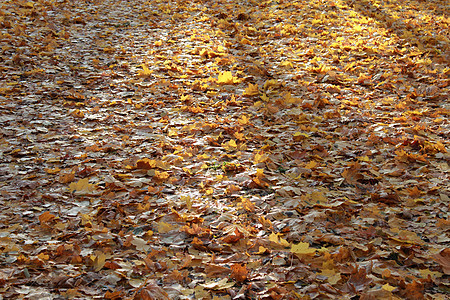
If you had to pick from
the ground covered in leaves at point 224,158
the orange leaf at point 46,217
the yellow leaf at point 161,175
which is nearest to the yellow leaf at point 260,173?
the ground covered in leaves at point 224,158

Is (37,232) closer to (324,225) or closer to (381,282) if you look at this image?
(324,225)

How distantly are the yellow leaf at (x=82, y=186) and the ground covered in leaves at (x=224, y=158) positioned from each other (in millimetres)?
12

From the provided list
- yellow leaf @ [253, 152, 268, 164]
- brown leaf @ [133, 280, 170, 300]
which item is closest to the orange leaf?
brown leaf @ [133, 280, 170, 300]

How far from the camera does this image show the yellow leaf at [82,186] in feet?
10.4

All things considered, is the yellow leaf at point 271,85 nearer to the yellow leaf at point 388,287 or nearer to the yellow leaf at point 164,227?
the yellow leaf at point 164,227

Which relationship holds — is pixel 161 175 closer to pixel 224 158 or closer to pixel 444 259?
pixel 224 158

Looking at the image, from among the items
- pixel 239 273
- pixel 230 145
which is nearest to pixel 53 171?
pixel 230 145

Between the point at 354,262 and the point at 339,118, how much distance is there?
7.26 feet

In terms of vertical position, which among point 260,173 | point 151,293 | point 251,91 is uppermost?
point 251,91

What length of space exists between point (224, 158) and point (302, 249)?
4.62 feet

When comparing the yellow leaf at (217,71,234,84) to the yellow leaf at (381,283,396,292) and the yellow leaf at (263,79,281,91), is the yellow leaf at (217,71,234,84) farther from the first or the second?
the yellow leaf at (381,283,396,292)

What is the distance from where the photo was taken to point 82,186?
3.19 m

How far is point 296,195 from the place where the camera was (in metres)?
3.17

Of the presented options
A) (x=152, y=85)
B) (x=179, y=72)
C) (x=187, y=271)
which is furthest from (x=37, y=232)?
(x=179, y=72)
